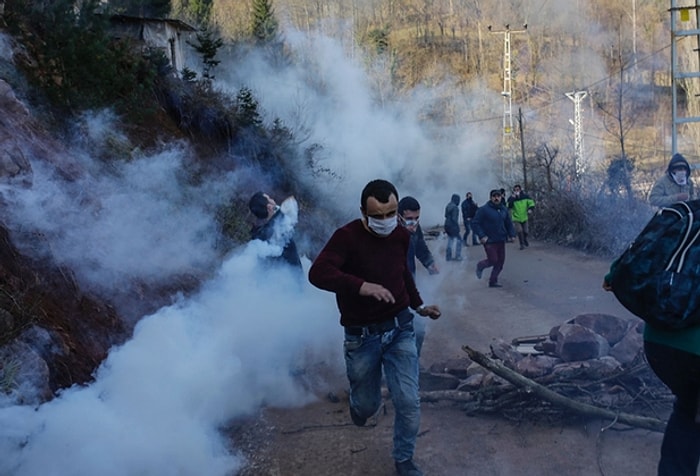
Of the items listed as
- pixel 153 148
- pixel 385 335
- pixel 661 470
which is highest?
pixel 153 148

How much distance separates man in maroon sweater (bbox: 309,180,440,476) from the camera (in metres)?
3.49

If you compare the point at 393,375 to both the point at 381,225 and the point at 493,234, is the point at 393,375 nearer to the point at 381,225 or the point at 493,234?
the point at 381,225

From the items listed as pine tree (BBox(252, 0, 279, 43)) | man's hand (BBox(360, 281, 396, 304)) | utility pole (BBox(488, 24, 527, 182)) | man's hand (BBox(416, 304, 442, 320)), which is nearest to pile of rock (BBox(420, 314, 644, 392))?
man's hand (BBox(416, 304, 442, 320))

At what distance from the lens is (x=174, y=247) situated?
6.97 metres

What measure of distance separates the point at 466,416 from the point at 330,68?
33.1m

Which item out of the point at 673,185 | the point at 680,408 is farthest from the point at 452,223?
the point at 680,408

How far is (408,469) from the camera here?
11.5 ft

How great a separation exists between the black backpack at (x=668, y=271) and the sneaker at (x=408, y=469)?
1.63 metres

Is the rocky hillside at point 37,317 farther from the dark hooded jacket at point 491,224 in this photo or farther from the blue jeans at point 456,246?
the blue jeans at point 456,246

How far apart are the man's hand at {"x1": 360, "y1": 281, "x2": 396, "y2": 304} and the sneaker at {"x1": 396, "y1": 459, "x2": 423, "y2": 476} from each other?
99 cm

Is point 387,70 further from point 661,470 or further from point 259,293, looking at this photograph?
point 661,470

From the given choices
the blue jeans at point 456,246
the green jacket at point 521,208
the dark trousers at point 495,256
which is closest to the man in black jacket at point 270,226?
the dark trousers at point 495,256

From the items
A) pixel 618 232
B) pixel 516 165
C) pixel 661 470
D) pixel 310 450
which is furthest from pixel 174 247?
pixel 516 165

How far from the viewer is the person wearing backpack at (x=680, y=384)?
246 centimetres
